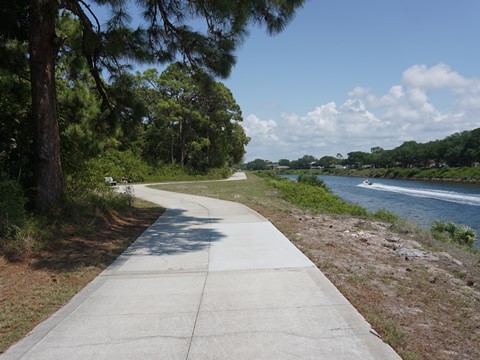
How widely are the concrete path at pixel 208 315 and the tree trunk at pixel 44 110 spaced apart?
281cm

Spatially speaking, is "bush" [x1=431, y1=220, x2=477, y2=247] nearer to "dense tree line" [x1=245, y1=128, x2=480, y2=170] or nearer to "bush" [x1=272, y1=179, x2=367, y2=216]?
"bush" [x1=272, y1=179, x2=367, y2=216]

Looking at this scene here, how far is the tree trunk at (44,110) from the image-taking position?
8.63 meters

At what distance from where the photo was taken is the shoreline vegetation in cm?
401

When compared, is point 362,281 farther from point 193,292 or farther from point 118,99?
point 118,99

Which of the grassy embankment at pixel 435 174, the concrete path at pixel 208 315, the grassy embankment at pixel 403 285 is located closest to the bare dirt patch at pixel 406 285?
the grassy embankment at pixel 403 285

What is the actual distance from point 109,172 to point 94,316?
32.0 ft

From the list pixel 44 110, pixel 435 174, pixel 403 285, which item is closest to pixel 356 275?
pixel 403 285

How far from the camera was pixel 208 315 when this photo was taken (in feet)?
14.0

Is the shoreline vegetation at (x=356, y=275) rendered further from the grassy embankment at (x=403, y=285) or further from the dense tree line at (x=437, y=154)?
the dense tree line at (x=437, y=154)

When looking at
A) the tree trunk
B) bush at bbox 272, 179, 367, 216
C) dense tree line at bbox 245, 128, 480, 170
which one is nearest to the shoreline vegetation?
the tree trunk

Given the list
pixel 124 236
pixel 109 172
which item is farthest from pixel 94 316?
pixel 109 172

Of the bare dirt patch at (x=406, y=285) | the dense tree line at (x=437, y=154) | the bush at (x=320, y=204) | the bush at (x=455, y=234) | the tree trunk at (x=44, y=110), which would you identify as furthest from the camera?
the dense tree line at (x=437, y=154)

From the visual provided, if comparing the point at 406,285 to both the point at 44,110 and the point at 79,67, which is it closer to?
the point at 44,110

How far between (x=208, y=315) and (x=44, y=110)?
6.51m
